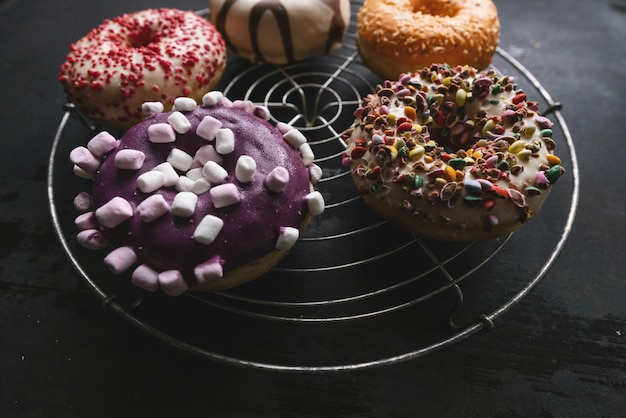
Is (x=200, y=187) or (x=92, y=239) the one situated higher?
(x=200, y=187)

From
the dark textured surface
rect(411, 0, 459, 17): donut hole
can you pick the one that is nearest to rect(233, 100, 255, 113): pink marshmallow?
the dark textured surface

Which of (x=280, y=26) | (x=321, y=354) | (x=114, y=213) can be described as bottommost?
(x=321, y=354)

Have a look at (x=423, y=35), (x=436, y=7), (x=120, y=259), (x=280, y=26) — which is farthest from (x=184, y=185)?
(x=436, y=7)

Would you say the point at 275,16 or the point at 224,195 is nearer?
the point at 224,195

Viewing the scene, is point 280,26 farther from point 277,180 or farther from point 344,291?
point 344,291

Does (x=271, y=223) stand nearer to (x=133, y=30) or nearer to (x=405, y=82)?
(x=405, y=82)

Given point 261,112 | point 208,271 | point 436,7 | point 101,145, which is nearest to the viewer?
point 208,271

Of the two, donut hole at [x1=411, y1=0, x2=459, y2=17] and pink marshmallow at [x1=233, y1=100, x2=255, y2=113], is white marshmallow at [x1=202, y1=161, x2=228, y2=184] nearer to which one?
pink marshmallow at [x1=233, y1=100, x2=255, y2=113]
